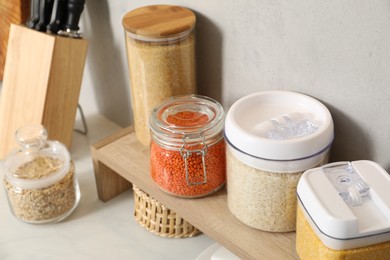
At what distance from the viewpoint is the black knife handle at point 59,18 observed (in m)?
1.06

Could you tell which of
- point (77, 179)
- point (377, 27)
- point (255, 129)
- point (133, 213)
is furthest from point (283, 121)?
point (77, 179)

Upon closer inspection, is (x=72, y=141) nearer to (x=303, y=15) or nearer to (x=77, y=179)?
(x=77, y=179)

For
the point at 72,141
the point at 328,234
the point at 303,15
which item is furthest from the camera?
the point at 72,141

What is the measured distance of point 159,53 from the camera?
0.89m

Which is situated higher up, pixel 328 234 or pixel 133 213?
pixel 328 234

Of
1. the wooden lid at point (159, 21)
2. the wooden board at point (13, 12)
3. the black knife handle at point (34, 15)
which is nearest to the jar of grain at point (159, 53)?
the wooden lid at point (159, 21)

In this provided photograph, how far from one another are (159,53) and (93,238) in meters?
0.30

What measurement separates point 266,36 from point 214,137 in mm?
150

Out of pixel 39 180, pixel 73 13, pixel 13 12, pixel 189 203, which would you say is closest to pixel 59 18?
pixel 73 13

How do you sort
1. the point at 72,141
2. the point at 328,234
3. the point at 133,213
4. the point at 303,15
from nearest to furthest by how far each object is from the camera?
the point at 328,234 < the point at 303,15 < the point at 133,213 < the point at 72,141

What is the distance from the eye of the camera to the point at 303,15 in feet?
2.54

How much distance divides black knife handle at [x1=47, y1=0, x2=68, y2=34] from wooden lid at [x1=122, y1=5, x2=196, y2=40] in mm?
183

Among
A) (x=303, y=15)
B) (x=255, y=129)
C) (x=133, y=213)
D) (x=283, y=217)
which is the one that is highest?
(x=303, y=15)

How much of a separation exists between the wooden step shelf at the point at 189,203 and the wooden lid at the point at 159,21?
7.6 inches
